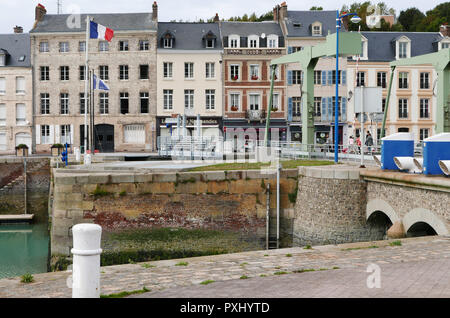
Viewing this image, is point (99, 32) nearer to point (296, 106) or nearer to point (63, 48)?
point (63, 48)

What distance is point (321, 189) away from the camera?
16.5 metres

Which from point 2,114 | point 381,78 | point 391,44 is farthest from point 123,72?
point 391,44

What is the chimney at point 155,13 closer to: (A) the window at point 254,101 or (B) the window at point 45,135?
(A) the window at point 254,101

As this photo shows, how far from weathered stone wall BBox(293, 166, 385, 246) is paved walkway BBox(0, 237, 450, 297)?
642cm

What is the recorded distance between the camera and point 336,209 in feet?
52.4

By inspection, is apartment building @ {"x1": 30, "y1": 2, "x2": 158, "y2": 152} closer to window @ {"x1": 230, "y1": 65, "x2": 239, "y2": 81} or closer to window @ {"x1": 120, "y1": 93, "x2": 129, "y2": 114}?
window @ {"x1": 120, "y1": 93, "x2": 129, "y2": 114}

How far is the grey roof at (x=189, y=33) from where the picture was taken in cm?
4572

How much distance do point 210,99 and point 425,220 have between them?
112 feet

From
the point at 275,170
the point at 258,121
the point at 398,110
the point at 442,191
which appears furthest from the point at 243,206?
the point at 398,110

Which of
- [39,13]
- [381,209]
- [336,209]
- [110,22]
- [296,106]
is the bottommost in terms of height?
[336,209]

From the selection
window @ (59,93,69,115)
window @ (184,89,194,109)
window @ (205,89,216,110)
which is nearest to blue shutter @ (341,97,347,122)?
window @ (205,89,216,110)

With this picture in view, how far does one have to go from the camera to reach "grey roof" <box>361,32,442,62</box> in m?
46.0
